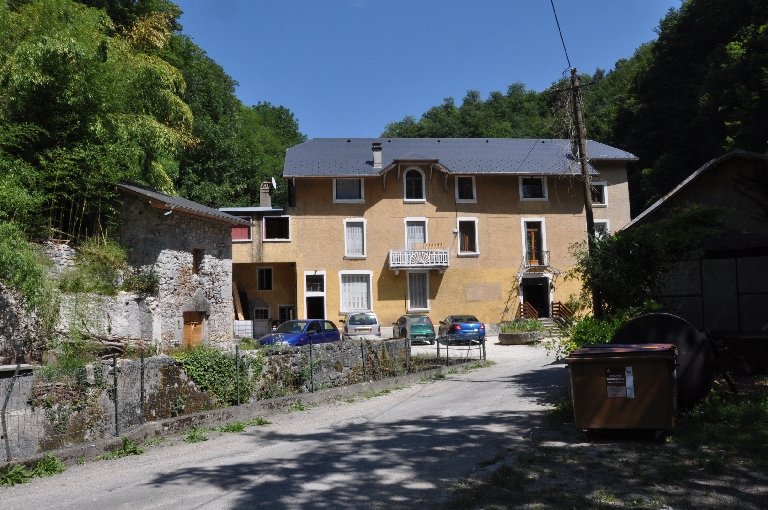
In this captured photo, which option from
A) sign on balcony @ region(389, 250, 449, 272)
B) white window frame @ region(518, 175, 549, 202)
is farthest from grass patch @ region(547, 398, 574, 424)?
white window frame @ region(518, 175, 549, 202)

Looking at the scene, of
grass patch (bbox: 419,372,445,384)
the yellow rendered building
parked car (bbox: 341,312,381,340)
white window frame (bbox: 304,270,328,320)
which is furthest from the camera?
the yellow rendered building

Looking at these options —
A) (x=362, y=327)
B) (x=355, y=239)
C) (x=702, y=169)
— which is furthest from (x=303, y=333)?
(x=355, y=239)

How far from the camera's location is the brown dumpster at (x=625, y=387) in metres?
8.26

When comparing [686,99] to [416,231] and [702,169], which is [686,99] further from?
[702,169]

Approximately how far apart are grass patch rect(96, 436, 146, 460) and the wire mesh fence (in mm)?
290

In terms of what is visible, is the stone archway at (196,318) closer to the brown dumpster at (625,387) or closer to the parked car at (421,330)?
the parked car at (421,330)

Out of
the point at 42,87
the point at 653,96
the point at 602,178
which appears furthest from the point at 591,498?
the point at 653,96

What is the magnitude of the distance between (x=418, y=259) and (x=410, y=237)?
1.76m

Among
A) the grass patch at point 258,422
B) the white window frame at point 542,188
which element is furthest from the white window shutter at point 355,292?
the grass patch at point 258,422

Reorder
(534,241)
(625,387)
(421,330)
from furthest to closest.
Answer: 1. (534,241)
2. (421,330)
3. (625,387)

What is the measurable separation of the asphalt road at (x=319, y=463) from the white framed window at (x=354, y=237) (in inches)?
848

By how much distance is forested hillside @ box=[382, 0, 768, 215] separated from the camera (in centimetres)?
3262

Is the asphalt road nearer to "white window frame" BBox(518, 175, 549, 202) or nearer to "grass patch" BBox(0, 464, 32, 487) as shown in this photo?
"grass patch" BBox(0, 464, 32, 487)

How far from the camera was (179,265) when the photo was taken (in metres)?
20.4
